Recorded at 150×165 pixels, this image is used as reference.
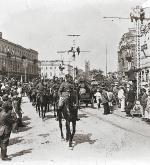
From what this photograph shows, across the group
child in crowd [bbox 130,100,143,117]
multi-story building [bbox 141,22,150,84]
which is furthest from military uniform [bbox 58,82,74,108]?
multi-story building [bbox 141,22,150,84]

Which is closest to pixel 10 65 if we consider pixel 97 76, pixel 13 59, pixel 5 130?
pixel 13 59

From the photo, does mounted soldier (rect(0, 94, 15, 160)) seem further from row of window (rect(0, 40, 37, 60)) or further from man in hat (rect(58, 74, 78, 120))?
row of window (rect(0, 40, 37, 60))

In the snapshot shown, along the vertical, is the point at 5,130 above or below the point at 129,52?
below

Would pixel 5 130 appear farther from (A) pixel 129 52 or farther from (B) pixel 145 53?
(A) pixel 129 52

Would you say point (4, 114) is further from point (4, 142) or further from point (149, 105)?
point (149, 105)

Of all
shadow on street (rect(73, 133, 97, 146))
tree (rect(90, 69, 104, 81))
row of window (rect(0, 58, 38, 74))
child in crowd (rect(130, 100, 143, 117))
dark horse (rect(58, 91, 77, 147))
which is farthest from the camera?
row of window (rect(0, 58, 38, 74))

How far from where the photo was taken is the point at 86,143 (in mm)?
11312

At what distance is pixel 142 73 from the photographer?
119 ft

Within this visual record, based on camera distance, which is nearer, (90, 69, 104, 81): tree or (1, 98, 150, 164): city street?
(1, 98, 150, 164): city street

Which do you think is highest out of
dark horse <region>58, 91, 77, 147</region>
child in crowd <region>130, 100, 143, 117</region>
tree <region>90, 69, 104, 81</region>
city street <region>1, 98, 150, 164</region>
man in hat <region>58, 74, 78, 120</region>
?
tree <region>90, 69, 104, 81</region>

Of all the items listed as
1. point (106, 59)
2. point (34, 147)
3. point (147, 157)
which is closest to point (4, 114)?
point (34, 147)

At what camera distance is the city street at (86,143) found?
9.49 m

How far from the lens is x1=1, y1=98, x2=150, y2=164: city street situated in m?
9.49

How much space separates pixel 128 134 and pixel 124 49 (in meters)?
59.2
